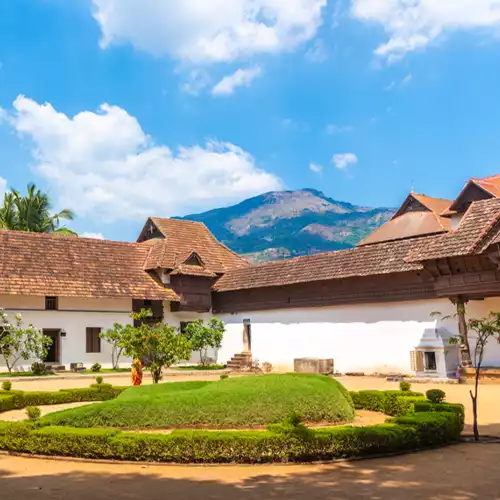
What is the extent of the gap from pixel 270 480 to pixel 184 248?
27192mm

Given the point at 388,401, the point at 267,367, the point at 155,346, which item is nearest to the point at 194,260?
the point at 267,367

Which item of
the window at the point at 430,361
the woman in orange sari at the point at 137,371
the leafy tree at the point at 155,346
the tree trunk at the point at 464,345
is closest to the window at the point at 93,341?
the leafy tree at the point at 155,346

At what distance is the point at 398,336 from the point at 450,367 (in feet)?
9.99

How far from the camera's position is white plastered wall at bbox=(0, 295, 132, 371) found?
2714 centimetres

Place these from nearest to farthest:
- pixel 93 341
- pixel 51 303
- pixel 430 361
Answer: pixel 430 361 → pixel 51 303 → pixel 93 341

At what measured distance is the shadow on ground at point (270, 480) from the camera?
645cm

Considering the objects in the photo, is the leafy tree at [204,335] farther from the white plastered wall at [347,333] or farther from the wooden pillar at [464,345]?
the wooden pillar at [464,345]

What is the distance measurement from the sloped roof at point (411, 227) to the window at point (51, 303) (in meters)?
18.3

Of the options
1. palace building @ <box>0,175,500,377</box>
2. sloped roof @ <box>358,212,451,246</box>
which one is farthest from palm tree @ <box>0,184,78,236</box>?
sloped roof @ <box>358,212,451,246</box>

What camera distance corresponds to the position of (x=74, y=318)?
28672 millimetres

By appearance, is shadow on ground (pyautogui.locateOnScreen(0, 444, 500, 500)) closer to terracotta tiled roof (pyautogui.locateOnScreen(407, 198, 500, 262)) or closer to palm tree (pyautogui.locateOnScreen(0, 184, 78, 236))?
terracotta tiled roof (pyautogui.locateOnScreen(407, 198, 500, 262))

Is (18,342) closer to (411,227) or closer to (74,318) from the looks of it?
(74,318)

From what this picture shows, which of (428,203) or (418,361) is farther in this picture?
(428,203)

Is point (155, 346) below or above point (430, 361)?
above
